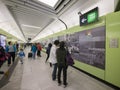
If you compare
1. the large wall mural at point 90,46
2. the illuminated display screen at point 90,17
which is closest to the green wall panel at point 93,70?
the large wall mural at point 90,46

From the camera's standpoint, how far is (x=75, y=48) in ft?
19.1

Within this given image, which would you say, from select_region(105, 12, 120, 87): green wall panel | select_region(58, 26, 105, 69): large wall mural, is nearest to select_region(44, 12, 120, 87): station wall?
select_region(105, 12, 120, 87): green wall panel

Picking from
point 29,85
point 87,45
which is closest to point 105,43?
point 87,45

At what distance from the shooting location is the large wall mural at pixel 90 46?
12.1ft

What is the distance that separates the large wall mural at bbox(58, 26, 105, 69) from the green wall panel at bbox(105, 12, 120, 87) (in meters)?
0.24

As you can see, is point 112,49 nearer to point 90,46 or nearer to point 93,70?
point 90,46

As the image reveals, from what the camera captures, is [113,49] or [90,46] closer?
[113,49]

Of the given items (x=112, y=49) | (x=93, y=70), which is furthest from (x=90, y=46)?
(x=112, y=49)

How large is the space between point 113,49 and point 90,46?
4.05 feet

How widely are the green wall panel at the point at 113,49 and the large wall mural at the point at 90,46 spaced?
0.78 ft

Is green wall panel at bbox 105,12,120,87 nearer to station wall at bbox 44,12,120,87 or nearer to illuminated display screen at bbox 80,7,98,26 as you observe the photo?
station wall at bbox 44,12,120,87

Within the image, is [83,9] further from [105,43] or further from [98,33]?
[105,43]

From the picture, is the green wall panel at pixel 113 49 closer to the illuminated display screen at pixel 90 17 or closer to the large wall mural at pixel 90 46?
the large wall mural at pixel 90 46

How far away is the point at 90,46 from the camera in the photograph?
435 centimetres
